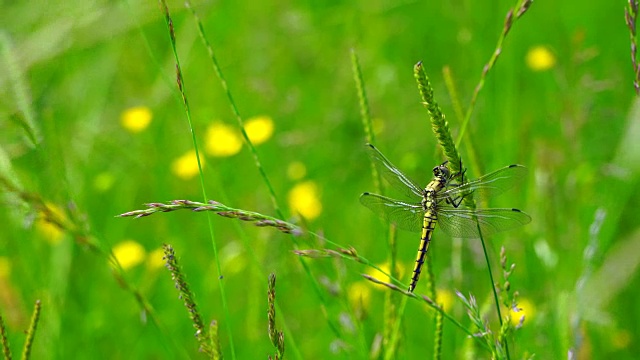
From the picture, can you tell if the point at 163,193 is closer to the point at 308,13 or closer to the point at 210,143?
the point at 210,143

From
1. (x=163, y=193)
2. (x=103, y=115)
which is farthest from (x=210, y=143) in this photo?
(x=103, y=115)

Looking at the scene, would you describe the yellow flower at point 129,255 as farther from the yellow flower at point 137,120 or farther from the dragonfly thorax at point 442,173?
the dragonfly thorax at point 442,173

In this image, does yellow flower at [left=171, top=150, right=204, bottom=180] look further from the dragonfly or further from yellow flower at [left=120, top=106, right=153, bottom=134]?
the dragonfly

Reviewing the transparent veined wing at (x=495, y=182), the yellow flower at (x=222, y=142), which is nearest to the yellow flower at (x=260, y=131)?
the yellow flower at (x=222, y=142)

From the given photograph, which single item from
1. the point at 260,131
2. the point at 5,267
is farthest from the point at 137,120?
the point at 5,267

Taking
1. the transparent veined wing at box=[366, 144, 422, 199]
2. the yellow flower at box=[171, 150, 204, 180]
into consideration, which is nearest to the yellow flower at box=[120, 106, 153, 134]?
the yellow flower at box=[171, 150, 204, 180]

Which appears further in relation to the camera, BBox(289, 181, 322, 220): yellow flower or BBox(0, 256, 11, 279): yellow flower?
BBox(289, 181, 322, 220): yellow flower
